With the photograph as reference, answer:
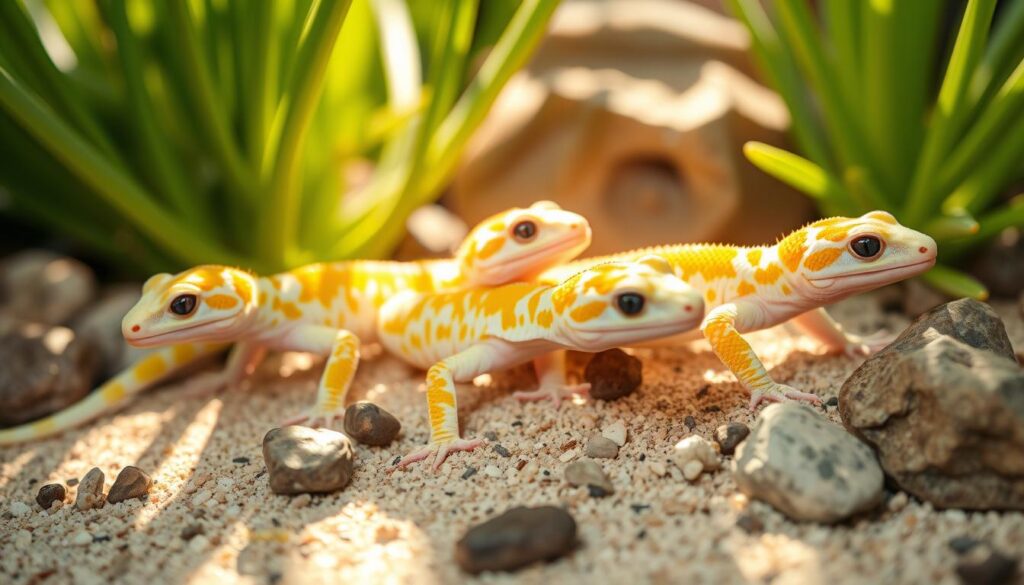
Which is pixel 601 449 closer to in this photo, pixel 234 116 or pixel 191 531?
pixel 191 531

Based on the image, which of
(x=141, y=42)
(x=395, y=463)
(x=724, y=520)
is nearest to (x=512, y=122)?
(x=141, y=42)

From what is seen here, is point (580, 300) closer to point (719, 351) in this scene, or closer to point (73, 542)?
point (719, 351)

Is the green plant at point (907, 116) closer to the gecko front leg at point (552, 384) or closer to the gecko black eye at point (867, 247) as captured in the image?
the gecko black eye at point (867, 247)

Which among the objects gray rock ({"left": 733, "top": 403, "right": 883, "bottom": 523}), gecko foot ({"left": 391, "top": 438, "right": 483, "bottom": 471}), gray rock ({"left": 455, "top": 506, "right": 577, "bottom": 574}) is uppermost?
gecko foot ({"left": 391, "top": 438, "right": 483, "bottom": 471})

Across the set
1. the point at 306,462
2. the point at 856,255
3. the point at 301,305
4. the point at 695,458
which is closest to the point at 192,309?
the point at 301,305

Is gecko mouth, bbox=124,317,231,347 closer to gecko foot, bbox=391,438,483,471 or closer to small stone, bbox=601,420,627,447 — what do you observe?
gecko foot, bbox=391,438,483,471

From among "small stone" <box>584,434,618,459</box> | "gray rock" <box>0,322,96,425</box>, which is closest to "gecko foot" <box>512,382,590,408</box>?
"small stone" <box>584,434,618,459</box>
